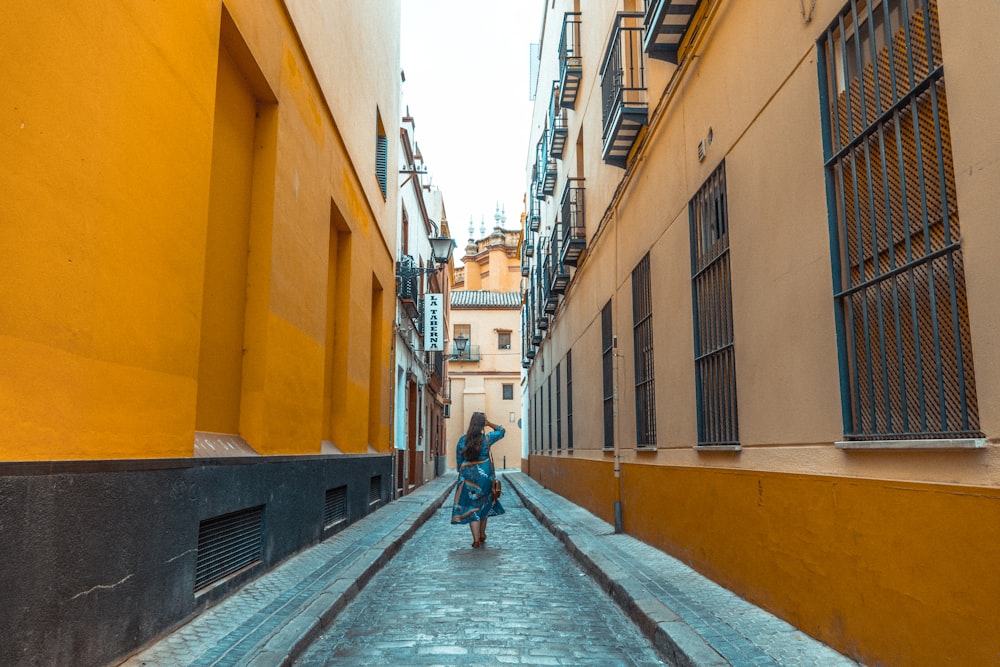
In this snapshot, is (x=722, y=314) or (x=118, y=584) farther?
(x=722, y=314)

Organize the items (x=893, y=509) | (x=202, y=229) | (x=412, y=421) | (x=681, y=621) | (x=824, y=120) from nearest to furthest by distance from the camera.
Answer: (x=893, y=509) < (x=824, y=120) < (x=681, y=621) < (x=202, y=229) < (x=412, y=421)

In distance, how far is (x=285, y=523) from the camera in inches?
301

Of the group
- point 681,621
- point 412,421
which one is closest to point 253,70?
point 681,621

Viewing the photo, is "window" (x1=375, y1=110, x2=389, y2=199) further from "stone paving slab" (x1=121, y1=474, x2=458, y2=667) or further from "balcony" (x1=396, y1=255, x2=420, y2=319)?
"stone paving slab" (x1=121, y1=474, x2=458, y2=667)

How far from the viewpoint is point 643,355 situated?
32.2 ft

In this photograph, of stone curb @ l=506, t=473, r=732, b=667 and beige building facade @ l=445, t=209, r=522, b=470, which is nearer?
stone curb @ l=506, t=473, r=732, b=667

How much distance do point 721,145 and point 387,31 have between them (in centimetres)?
1087

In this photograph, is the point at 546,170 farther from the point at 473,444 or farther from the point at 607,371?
the point at 473,444

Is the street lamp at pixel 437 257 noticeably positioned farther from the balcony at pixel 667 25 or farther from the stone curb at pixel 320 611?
the balcony at pixel 667 25

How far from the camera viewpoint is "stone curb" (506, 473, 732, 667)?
4.39 meters

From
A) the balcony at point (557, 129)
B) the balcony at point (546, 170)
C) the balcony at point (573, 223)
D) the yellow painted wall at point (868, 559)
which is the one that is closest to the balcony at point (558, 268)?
the balcony at point (573, 223)

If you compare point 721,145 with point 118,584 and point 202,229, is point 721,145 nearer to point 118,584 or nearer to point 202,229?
point 202,229

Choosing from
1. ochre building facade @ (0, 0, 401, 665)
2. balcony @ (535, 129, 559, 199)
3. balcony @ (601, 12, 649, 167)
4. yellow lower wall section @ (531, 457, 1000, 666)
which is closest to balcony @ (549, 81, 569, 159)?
balcony @ (535, 129, 559, 199)

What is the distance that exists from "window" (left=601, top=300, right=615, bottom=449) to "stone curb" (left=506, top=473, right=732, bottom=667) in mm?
2932
